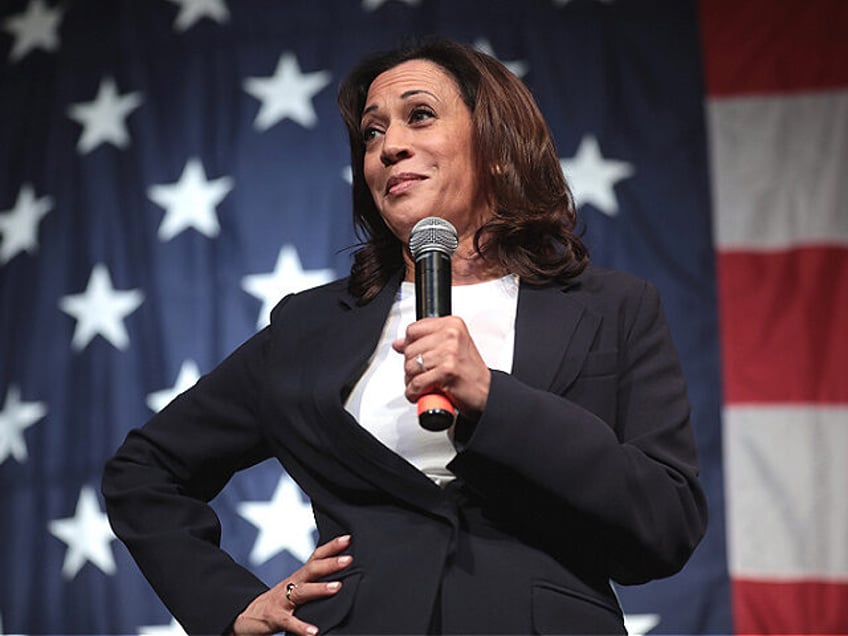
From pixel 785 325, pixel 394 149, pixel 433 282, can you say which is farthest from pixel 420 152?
pixel 785 325

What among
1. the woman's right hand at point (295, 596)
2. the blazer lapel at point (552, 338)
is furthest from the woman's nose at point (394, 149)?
the woman's right hand at point (295, 596)

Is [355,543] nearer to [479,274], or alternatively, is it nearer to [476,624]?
[476,624]

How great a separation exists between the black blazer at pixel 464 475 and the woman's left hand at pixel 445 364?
0.9 inches

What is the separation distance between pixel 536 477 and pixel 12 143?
254cm

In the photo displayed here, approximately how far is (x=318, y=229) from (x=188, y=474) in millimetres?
1466

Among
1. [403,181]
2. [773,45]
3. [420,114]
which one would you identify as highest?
[773,45]

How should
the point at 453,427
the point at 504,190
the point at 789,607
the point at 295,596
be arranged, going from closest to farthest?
the point at 453,427, the point at 295,596, the point at 504,190, the point at 789,607

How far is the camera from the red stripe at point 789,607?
2572 millimetres

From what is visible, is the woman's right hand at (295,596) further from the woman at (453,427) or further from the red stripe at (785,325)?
the red stripe at (785,325)

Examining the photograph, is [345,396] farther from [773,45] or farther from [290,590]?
[773,45]

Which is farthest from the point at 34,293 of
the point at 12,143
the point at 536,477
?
the point at 536,477

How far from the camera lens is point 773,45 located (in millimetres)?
2963

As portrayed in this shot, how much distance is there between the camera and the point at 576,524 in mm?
1321

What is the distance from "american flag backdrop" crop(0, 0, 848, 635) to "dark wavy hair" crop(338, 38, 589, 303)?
1.17 meters
